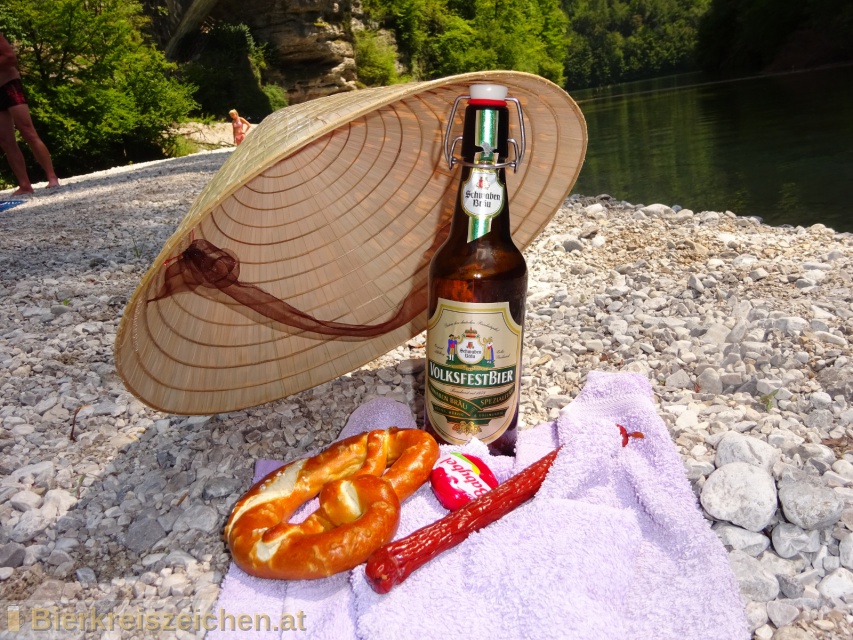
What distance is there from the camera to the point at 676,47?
2628 inches

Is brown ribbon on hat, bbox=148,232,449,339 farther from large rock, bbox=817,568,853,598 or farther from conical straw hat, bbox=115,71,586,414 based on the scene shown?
large rock, bbox=817,568,853,598

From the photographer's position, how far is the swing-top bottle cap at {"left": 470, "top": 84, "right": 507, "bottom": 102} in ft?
4.74

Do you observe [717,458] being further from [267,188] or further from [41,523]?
[41,523]

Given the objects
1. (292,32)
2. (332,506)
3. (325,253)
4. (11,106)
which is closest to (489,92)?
(325,253)

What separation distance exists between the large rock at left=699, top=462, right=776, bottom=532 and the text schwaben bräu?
1019 mm

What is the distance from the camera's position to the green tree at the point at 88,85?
11414 millimetres

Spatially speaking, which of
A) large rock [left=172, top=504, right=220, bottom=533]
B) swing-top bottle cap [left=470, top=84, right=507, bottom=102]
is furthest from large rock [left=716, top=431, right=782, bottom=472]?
large rock [left=172, top=504, right=220, bottom=533]

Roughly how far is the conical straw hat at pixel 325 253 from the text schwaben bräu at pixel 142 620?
567mm

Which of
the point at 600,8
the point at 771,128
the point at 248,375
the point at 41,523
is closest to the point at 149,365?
the point at 248,375

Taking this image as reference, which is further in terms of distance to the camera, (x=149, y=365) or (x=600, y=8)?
(x=600, y=8)

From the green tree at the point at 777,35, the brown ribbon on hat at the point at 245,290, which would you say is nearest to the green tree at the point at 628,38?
the green tree at the point at 777,35

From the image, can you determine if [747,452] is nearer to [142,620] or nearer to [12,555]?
[142,620]

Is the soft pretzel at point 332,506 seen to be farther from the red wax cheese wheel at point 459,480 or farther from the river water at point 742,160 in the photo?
the river water at point 742,160

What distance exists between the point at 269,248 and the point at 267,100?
18266 millimetres
